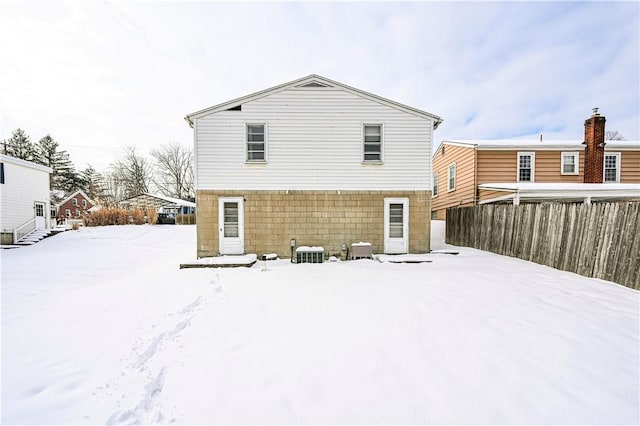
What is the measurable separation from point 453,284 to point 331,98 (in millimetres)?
7178

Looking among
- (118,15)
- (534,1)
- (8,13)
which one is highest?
(534,1)

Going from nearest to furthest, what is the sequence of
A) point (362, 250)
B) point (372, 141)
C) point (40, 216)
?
point (362, 250) < point (372, 141) < point (40, 216)

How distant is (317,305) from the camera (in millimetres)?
4301

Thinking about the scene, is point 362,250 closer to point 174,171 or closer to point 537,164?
point 537,164

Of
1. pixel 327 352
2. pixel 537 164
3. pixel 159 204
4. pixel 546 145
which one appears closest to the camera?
pixel 327 352

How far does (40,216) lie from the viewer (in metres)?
16.0

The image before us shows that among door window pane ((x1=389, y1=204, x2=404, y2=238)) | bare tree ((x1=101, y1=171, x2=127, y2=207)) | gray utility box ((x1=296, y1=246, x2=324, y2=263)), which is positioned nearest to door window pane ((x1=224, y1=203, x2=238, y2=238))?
gray utility box ((x1=296, y1=246, x2=324, y2=263))

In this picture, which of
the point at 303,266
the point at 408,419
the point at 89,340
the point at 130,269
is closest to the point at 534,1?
the point at 303,266

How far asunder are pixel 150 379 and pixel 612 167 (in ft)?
71.0

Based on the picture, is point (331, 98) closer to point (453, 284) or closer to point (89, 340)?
point (453, 284)

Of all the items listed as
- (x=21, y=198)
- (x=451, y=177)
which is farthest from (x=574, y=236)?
(x=21, y=198)

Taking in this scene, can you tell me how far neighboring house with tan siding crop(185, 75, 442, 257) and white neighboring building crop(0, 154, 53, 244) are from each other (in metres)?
13.9

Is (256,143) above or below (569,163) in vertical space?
below

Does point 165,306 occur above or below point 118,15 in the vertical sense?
below
